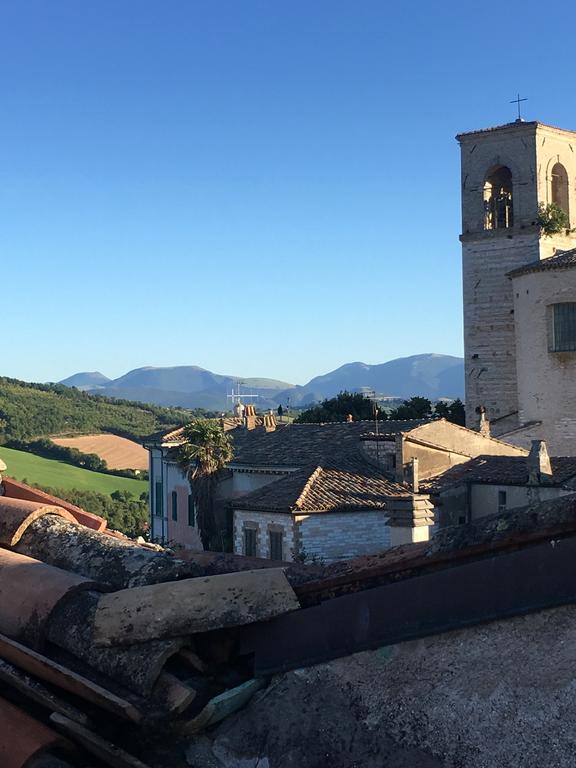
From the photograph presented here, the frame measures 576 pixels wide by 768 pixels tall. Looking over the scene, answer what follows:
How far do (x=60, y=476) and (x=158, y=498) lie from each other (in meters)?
28.7

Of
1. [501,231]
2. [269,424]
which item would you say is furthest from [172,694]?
[501,231]

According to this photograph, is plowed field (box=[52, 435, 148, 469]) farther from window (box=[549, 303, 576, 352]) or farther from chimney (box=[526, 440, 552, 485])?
chimney (box=[526, 440, 552, 485])

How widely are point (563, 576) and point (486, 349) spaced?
39.4m

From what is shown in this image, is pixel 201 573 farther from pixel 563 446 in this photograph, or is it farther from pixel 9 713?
pixel 563 446

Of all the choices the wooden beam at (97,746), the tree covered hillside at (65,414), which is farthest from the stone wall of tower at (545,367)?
the tree covered hillside at (65,414)

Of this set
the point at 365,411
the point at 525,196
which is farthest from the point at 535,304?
the point at 365,411

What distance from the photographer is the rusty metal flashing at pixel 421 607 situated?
3.05 m

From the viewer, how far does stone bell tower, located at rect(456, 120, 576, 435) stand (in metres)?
41.0

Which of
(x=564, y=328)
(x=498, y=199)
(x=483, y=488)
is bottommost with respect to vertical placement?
(x=483, y=488)

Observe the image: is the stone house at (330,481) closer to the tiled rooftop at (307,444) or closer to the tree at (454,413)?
the tiled rooftop at (307,444)

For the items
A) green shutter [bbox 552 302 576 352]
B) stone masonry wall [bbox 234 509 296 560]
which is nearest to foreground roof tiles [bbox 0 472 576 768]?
stone masonry wall [bbox 234 509 296 560]

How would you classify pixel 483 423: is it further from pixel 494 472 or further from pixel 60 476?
pixel 60 476

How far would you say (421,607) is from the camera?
328cm

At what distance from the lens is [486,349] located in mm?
41562
